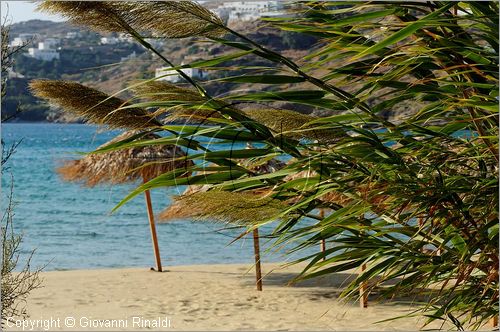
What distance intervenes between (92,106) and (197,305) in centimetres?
655

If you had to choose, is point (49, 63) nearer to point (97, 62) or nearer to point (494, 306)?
point (97, 62)

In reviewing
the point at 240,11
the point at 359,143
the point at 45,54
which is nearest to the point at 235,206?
the point at 359,143

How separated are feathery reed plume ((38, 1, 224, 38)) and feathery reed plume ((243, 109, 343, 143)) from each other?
1.08 feet

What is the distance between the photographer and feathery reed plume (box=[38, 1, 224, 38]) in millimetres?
2271

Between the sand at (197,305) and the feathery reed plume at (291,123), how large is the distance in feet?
14.3

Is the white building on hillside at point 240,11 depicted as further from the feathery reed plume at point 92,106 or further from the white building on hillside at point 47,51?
the feathery reed plume at point 92,106

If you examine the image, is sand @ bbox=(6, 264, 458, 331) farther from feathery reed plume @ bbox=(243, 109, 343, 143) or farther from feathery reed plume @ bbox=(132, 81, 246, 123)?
feathery reed plume @ bbox=(132, 81, 246, 123)

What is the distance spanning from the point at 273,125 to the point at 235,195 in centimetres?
24

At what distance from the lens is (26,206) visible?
29094 millimetres

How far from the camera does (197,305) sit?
349 inches

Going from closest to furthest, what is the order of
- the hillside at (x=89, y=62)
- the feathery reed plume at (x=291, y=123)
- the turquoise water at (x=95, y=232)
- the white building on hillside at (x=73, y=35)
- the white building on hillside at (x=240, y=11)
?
the feathery reed plume at (x=291, y=123), the turquoise water at (x=95, y=232), the white building on hillside at (x=240, y=11), the hillside at (x=89, y=62), the white building on hillside at (x=73, y=35)

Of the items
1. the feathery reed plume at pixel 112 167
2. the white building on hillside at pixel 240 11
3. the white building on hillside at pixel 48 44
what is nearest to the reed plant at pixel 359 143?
the feathery reed plume at pixel 112 167

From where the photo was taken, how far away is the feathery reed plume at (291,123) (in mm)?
2449

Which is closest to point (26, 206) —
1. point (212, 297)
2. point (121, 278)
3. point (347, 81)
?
point (121, 278)
